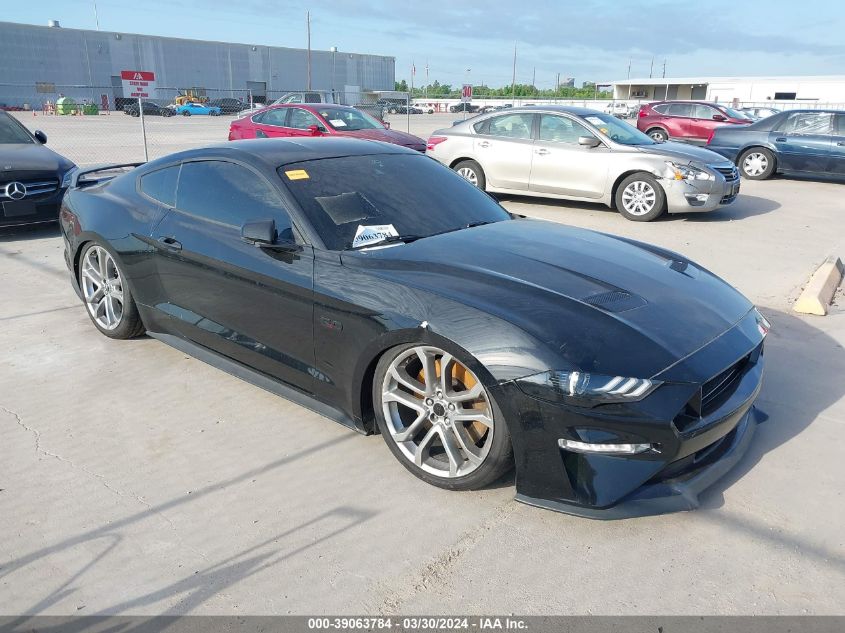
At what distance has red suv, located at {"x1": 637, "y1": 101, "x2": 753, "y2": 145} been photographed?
59.8 ft

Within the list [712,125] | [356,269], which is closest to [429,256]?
[356,269]

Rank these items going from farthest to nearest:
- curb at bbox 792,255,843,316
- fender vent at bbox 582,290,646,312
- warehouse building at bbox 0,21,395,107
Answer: warehouse building at bbox 0,21,395,107 → curb at bbox 792,255,843,316 → fender vent at bbox 582,290,646,312

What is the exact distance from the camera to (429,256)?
342 cm

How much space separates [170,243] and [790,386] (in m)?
3.91

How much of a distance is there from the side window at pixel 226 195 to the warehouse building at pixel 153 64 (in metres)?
47.9

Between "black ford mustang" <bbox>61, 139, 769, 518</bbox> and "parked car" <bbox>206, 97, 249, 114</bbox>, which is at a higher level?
"black ford mustang" <bbox>61, 139, 769, 518</bbox>

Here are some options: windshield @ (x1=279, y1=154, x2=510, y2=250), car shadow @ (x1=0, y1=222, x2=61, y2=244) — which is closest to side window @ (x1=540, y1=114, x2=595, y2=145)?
windshield @ (x1=279, y1=154, x2=510, y2=250)

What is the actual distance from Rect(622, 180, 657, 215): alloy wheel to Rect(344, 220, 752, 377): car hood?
19.1 feet

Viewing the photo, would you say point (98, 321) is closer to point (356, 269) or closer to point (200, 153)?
point (200, 153)

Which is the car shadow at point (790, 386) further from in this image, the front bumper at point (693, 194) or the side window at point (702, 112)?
the side window at point (702, 112)

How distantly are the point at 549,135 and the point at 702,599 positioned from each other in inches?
342

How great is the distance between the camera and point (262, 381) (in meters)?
3.78

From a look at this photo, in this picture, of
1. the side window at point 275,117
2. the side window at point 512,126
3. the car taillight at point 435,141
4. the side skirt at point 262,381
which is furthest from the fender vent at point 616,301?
the side window at point 275,117

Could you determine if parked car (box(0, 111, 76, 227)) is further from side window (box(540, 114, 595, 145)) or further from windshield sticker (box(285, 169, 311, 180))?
side window (box(540, 114, 595, 145))
